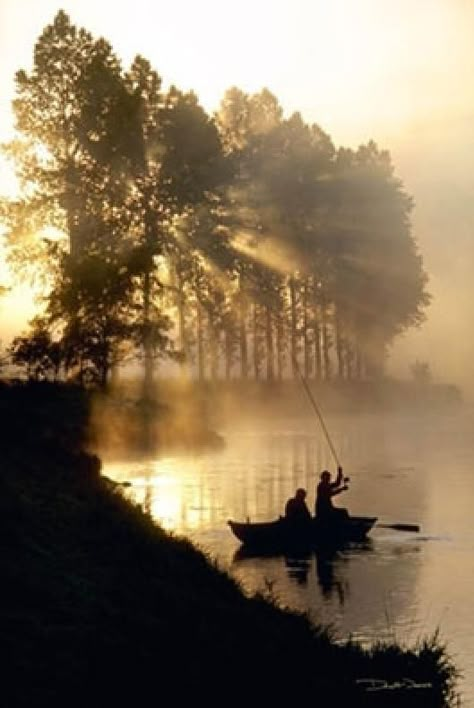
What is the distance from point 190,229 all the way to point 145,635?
64614 millimetres

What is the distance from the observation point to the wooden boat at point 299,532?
3481 cm

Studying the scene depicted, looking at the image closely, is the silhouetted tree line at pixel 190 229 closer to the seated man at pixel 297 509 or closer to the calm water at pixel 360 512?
the calm water at pixel 360 512

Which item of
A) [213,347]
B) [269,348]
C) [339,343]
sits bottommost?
[213,347]

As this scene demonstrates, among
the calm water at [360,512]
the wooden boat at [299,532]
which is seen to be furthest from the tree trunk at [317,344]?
the wooden boat at [299,532]

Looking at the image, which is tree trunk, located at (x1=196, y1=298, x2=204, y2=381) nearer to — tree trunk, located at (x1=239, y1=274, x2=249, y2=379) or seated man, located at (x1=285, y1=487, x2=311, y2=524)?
tree trunk, located at (x1=239, y1=274, x2=249, y2=379)

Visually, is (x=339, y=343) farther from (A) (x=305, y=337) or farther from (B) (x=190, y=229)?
(B) (x=190, y=229)

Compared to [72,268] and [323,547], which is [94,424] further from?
[323,547]

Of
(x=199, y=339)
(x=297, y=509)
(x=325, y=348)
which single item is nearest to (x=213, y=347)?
(x=199, y=339)

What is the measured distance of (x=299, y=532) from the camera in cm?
3578

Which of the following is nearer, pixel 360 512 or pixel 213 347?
pixel 360 512

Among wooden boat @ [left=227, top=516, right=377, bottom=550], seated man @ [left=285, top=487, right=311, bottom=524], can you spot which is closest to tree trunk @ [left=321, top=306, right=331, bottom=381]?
wooden boat @ [left=227, top=516, right=377, bottom=550]

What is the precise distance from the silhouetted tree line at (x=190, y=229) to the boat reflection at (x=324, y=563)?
27.0 meters

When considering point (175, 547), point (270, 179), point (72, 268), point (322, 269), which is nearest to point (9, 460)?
point (175, 547)

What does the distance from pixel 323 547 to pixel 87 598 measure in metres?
17.9
